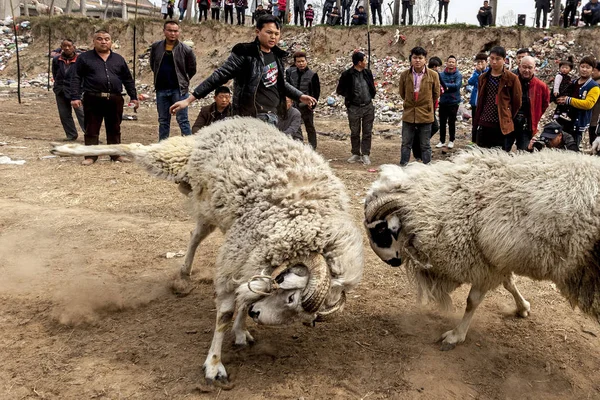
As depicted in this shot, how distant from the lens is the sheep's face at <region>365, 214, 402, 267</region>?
11.6ft

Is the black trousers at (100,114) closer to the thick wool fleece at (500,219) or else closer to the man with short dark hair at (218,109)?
the man with short dark hair at (218,109)

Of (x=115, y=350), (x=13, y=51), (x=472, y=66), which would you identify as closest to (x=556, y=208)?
(x=115, y=350)

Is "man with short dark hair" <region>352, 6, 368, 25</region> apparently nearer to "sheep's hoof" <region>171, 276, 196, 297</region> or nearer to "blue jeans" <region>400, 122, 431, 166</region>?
"blue jeans" <region>400, 122, 431, 166</region>

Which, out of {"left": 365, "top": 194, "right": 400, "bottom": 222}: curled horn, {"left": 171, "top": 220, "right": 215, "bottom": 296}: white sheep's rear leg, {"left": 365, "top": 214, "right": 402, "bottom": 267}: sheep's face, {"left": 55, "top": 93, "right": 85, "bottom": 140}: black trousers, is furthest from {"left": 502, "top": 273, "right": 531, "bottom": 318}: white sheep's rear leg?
{"left": 55, "top": 93, "right": 85, "bottom": 140}: black trousers

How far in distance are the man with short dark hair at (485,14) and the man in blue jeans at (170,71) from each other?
15.1 metres

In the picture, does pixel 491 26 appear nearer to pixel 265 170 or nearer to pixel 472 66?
pixel 472 66

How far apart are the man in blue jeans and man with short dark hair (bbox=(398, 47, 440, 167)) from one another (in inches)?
149

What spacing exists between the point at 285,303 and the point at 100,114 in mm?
6682

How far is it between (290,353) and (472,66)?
55.8ft

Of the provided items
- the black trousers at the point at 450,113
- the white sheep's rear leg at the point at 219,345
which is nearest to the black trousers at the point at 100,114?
the white sheep's rear leg at the point at 219,345

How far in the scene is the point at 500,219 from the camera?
10.2ft

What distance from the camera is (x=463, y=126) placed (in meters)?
13.9

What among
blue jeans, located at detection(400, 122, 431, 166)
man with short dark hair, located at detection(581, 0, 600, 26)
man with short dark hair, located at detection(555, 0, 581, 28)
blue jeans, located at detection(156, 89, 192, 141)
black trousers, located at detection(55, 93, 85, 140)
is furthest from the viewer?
man with short dark hair, located at detection(555, 0, 581, 28)

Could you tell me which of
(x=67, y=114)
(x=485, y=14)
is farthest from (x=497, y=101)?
(x=485, y=14)
